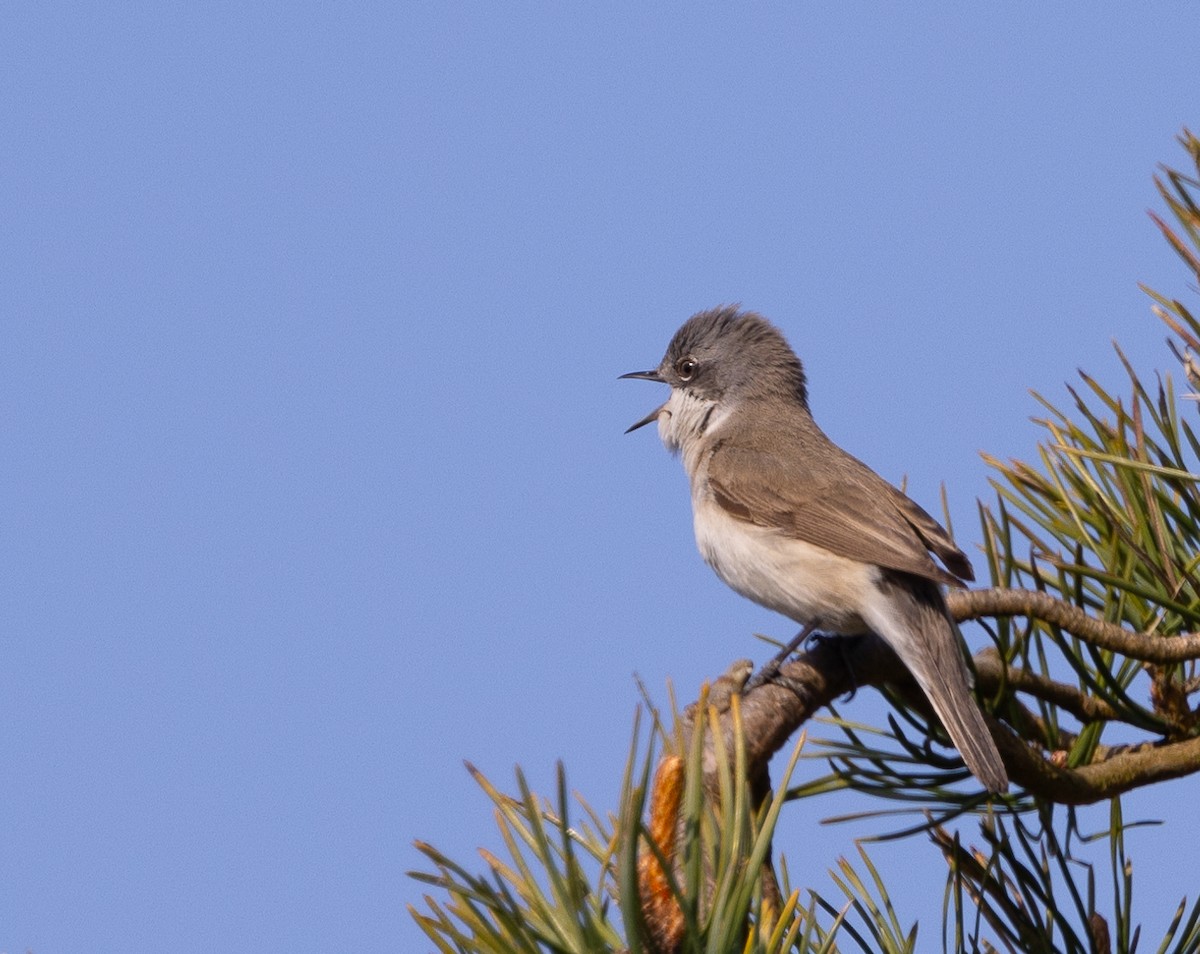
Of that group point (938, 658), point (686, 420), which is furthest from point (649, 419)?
point (938, 658)

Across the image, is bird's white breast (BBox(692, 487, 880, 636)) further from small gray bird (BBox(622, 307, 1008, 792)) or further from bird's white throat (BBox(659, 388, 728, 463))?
bird's white throat (BBox(659, 388, 728, 463))

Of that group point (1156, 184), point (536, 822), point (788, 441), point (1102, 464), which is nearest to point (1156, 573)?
point (1102, 464)

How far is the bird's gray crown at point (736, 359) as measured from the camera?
637cm

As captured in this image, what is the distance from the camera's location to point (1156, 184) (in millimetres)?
2793

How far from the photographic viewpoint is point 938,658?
3086 mm

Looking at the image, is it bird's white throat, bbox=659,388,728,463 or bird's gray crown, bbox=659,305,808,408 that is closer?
bird's white throat, bbox=659,388,728,463

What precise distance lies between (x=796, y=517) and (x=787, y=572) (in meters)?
0.27

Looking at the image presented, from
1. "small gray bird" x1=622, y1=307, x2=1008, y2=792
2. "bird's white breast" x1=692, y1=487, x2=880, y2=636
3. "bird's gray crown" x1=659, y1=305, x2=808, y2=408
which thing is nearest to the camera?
"small gray bird" x1=622, y1=307, x2=1008, y2=792

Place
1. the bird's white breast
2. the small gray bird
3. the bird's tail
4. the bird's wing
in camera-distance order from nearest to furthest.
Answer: the bird's tail, the small gray bird, the bird's wing, the bird's white breast

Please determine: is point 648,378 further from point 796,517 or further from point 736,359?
point 796,517

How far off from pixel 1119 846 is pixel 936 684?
565 millimetres

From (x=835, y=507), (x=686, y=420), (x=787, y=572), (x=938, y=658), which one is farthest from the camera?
(x=686, y=420)

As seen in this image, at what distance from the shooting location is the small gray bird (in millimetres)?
3561

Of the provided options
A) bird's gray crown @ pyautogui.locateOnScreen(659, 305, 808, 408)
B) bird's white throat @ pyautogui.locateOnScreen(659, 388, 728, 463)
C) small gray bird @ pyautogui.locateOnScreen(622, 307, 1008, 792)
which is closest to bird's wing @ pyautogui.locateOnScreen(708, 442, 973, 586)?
small gray bird @ pyautogui.locateOnScreen(622, 307, 1008, 792)
